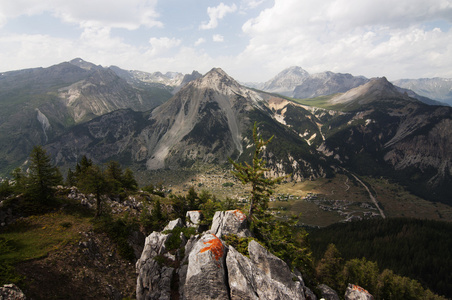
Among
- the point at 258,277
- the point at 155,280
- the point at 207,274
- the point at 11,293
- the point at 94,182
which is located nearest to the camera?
the point at 11,293

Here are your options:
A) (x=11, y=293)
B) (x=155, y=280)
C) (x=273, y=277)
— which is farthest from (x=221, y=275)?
(x=11, y=293)

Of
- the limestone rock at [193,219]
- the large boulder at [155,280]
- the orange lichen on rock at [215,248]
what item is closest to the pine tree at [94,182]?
the limestone rock at [193,219]

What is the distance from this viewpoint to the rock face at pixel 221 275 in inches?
829

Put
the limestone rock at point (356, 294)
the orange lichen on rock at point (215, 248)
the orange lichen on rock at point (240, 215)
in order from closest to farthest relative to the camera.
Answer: the orange lichen on rock at point (215, 248) < the orange lichen on rock at point (240, 215) < the limestone rock at point (356, 294)

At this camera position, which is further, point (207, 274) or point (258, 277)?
point (258, 277)

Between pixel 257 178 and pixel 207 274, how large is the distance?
12.5m

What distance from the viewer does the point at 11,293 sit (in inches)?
766

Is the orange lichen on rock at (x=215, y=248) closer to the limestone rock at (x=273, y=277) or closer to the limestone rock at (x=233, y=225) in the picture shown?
the limestone rock at (x=273, y=277)

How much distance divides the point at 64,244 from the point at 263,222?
29.4 metres

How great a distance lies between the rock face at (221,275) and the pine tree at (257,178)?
3792 millimetres

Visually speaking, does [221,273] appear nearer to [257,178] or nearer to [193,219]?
[257,178]

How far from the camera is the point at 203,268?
72.2 feet

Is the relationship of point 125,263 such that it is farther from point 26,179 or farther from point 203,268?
point 26,179

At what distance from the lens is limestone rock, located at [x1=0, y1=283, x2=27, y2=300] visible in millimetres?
18828
